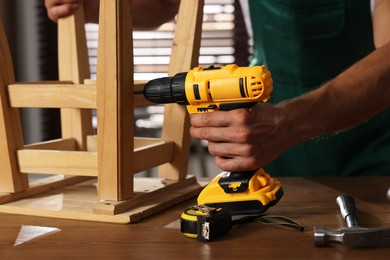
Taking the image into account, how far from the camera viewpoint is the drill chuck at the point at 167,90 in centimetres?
100

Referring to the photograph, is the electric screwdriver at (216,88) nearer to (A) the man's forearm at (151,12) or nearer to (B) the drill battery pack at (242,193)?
(B) the drill battery pack at (242,193)

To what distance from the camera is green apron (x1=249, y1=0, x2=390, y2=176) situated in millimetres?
1564

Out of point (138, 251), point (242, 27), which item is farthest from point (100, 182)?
point (242, 27)

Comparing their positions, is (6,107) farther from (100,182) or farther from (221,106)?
(221,106)

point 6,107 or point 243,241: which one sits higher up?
point 6,107

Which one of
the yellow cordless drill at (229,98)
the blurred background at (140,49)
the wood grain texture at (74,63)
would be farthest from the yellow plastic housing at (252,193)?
the blurred background at (140,49)

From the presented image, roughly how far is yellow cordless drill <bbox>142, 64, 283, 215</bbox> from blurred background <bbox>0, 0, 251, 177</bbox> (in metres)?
1.98

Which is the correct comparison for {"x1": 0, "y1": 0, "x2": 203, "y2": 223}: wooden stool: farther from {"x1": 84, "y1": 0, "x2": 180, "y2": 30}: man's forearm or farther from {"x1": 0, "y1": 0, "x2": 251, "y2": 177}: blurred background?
{"x1": 0, "y1": 0, "x2": 251, "y2": 177}: blurred background

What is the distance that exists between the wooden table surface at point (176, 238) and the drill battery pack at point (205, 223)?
0.01m

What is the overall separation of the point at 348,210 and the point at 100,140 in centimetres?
40

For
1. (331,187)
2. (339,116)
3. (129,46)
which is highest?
(129,46)

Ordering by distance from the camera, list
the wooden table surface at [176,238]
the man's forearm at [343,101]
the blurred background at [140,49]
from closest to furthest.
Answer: the wooden table surface at [176,238]
the man's forearm at [343,101]
the blurred background at [140,49]

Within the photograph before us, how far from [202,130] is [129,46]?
0.18 meters

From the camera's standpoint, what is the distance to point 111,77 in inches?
40.5
